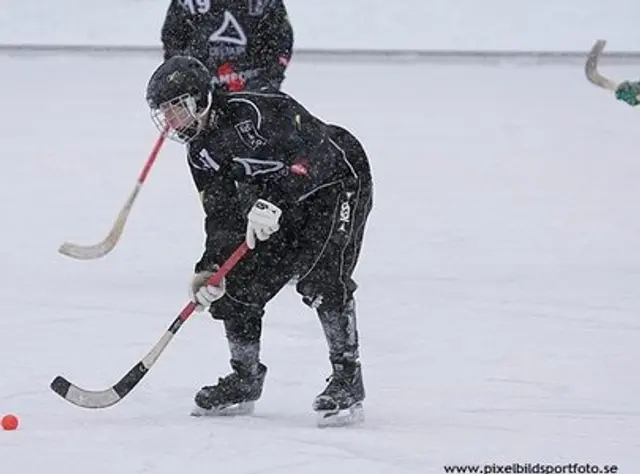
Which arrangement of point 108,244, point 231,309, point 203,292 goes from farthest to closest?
point 108,244 → point 231,309 → point 203,292

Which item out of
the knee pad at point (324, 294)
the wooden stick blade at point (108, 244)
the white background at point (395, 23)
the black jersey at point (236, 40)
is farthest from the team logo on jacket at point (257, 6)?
the white background at point (395, 23)

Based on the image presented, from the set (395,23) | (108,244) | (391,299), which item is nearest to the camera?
(108,244)

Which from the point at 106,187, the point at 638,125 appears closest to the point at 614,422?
the point at 106,187

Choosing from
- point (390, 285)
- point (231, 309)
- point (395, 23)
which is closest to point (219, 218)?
point (231, 309)

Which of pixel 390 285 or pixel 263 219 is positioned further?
pixel 390 285

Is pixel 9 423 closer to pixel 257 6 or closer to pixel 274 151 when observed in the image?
pixel 274 151

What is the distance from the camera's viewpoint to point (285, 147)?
3.95m

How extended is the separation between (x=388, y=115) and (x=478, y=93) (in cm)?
99

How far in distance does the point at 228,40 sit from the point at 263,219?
62.4 inches

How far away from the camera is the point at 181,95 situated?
3.87 m

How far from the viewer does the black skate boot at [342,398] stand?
404cm

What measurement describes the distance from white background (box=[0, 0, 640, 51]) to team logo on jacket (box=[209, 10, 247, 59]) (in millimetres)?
6754

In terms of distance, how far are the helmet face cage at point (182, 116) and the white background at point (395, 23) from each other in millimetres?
8166

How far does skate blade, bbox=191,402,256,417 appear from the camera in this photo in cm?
416
